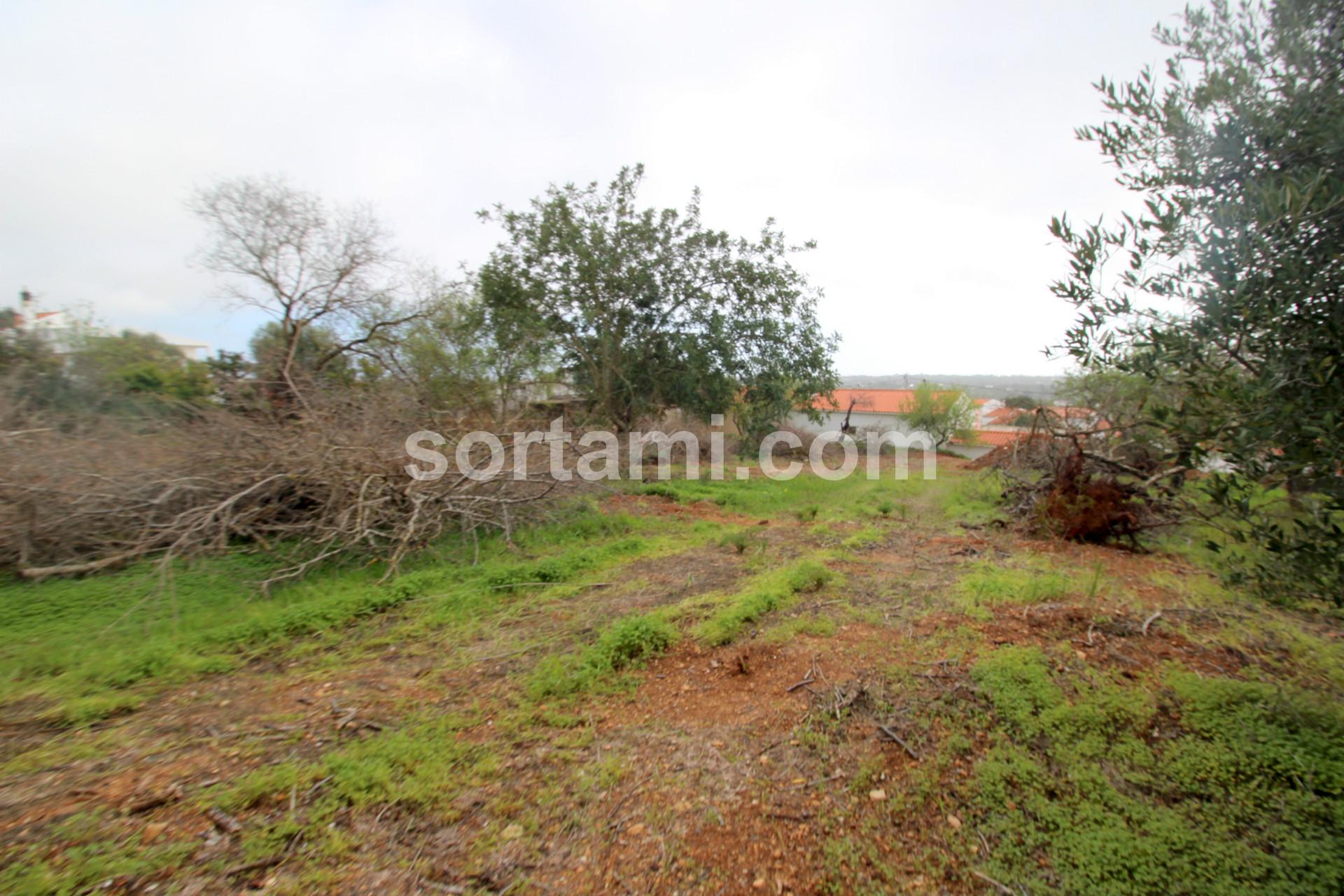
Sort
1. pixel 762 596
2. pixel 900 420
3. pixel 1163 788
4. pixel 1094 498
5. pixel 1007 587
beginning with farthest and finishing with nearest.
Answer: pixel 900 420, pixel 1094 498, pixel 1007 587, pixel 762 596, pixel 1163 788

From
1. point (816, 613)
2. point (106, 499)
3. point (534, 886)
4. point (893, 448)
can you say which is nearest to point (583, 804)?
point (534, 886)

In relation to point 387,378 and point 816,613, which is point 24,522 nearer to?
point 387,378

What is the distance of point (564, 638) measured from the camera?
166 inches

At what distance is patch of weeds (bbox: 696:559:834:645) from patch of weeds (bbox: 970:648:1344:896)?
1.62m

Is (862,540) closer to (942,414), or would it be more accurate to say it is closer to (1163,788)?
(1163,788)

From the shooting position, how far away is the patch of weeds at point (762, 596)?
4125mm

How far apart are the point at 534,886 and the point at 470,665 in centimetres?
196

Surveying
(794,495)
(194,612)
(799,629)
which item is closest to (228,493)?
(194,612)

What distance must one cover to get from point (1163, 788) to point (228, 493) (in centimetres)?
736

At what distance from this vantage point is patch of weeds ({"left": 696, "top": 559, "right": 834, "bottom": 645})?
13.5 feet

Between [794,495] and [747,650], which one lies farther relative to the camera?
[794,495]

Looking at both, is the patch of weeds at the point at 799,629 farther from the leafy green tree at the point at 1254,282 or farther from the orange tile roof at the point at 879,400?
the orange tile roof at the point at 879,400

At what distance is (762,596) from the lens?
467 centimetres

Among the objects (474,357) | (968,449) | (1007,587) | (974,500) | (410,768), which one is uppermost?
(474,357)
